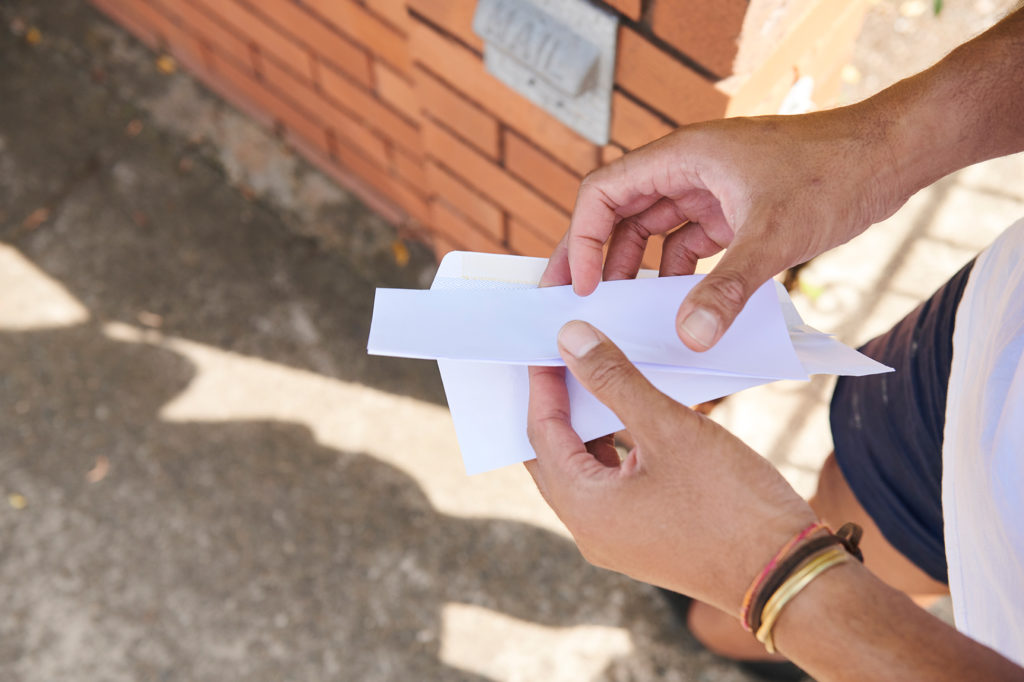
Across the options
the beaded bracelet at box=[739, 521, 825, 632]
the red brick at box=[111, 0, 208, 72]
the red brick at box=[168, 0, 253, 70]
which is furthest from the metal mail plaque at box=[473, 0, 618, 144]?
the red brick at box=[111, 0, 208, 72]

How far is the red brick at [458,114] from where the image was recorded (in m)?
1.73

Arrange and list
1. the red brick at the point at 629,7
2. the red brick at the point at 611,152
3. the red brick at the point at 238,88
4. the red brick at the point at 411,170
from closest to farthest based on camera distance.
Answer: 1. the red brick at the point at 629,7
2. the red brick at the point at 611,152
3. the red brick at the point at 411,170
4. the red brick at the point at 238,88

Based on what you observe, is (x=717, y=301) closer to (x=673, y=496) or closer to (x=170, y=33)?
(x=673, y=496)

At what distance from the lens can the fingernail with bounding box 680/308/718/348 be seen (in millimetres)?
933

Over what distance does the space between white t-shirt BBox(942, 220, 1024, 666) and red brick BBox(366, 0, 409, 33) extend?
134cm

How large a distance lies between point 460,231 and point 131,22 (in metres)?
1.87

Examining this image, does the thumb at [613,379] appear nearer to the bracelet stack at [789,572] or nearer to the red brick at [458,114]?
the bracelet stack at [789,572]

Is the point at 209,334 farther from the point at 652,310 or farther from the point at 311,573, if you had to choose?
the point at 652,310

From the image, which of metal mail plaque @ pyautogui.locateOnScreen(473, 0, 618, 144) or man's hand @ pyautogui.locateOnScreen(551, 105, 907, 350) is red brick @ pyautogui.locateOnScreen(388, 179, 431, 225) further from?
man's hand @ pyautogui.locateOnScreen(551, 105, 907, 350)

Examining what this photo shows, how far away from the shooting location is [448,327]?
1121 mm

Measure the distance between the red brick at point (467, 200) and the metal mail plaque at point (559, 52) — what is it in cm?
47

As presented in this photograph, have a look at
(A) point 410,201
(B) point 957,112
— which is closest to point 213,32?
(A) point 410,201

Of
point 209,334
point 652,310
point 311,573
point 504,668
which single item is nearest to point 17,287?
point 209,334

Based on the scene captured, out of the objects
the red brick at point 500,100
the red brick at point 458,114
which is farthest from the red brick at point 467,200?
the red brick at point 500,100
